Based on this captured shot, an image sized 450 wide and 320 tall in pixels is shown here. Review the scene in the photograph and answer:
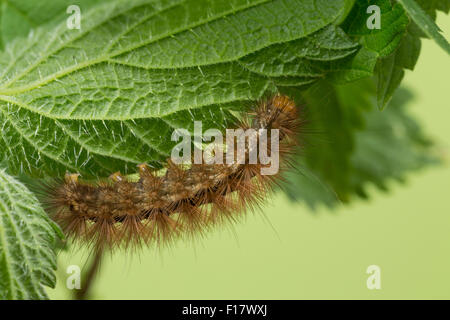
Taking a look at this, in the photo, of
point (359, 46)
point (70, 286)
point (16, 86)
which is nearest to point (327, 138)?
point (359, 46)

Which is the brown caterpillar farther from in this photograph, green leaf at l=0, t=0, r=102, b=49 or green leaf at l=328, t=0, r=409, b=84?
green leaf at l=0, t=0, r=102, b=49

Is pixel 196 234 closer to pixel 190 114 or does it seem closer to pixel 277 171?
pixel 277 171

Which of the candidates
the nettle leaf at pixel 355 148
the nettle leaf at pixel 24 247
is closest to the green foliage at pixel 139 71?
the nettle leaf at pixel 24 247

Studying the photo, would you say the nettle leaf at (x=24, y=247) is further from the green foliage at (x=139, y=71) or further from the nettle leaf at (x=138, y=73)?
the nettle leaf at (x=138, y=73)

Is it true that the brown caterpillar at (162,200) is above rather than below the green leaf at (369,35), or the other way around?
below

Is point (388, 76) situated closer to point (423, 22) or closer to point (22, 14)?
point (423, 22)

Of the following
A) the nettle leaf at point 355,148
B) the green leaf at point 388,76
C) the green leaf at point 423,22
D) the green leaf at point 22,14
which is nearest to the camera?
the green leaf at point 423,22

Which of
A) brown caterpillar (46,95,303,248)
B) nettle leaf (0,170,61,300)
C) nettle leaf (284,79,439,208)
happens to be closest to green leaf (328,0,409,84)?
brown caterpillar (46,95,303,248)
